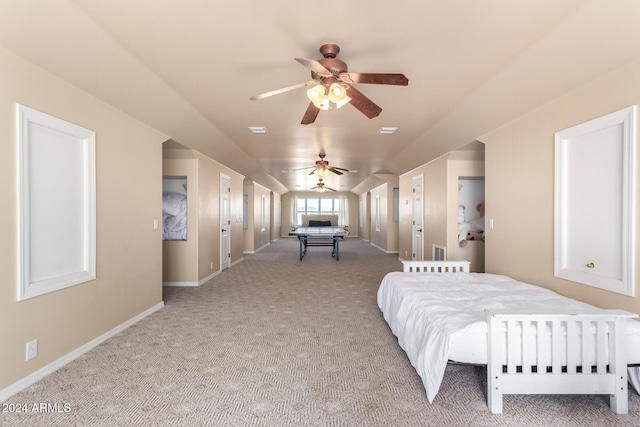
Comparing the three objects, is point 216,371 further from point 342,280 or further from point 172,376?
point 342,280

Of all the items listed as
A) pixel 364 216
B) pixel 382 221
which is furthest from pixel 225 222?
pixel 364 216

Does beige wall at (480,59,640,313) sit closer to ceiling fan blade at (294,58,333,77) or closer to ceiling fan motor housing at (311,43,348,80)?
ceiling fan motor housing at (311,43,348,80)

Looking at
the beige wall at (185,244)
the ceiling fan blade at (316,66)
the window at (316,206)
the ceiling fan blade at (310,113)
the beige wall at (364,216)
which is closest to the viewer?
the ceiling fan blade at (316,66)

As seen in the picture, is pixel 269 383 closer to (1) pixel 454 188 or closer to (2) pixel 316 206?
(1) pixel 454 188

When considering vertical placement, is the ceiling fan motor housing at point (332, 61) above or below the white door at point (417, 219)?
above

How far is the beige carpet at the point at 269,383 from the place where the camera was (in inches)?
79.5

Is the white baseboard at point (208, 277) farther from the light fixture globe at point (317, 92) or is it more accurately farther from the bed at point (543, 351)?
the bed at point (543, 351)

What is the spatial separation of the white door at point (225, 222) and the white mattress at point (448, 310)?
4251 millimetres

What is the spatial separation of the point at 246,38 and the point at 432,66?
5.28 feet

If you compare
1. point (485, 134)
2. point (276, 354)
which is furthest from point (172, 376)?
point (485, 134)

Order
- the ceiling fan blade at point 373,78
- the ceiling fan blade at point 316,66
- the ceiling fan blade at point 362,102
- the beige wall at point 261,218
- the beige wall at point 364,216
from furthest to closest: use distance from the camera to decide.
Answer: the beige wall at point 364,216 → the beige wall at point 261,218 → the ceiling fan blade at point 362,102 → the ceiling fan blade at point 373,78 → the ceiling fan blade at point 316,66

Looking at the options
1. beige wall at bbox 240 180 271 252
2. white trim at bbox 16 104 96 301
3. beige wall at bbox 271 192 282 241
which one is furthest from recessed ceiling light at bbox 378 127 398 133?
beige wall at bbox 271 192 282 241

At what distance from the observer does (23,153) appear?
2365 millimetres

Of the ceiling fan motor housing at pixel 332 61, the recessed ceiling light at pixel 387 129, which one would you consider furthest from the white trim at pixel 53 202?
the recessed ceiling light at pixel 387 129
